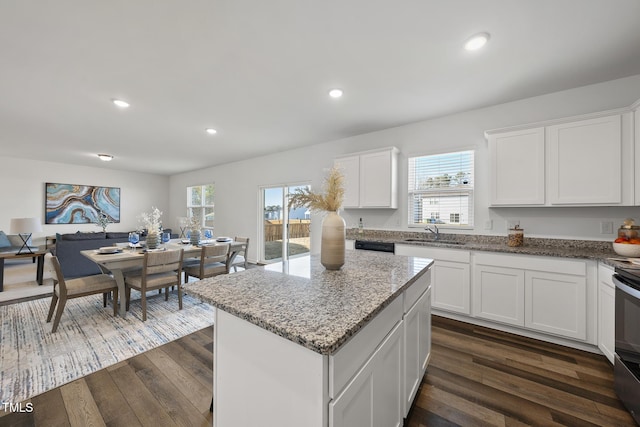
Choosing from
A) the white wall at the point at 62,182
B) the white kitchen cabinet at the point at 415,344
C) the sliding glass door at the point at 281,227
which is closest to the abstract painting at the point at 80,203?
the white wall at the point at 62,182

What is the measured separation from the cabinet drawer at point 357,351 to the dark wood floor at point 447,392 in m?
0.89

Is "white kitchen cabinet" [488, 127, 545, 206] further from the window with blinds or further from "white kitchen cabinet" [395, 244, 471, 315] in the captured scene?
"white kitchen cabinet" [395, 244, 471, 315]

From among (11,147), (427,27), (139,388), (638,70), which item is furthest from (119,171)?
(638,70)

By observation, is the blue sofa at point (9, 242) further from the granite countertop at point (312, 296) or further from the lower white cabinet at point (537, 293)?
the lower white cabinet at point (537, 293)

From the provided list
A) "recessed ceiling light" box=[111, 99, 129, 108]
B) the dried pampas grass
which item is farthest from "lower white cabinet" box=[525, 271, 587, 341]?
"recessed ceiling light" box=[111, 99, 129, 108]

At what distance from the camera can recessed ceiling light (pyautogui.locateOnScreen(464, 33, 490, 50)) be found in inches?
73.7

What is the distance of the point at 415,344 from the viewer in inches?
62.6

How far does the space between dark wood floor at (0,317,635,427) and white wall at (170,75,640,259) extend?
4.36 feet

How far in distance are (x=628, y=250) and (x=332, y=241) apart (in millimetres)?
2630

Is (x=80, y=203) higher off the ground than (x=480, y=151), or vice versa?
(x=480, y=151)

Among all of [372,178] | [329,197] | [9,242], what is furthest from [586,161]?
[9,242]

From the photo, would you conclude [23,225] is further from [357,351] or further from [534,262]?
[534,262]

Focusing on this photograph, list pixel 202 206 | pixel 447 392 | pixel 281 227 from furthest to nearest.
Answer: pixel 202 206 < pixel 281 227 < pixel 447 392

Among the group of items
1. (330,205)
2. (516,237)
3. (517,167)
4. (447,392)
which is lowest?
(447,392)
